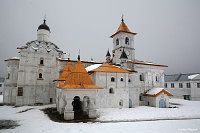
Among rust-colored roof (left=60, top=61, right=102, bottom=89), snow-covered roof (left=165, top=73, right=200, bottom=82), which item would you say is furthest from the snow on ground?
snow-covered roof (left=165, top=73, right=200, bottom=82)

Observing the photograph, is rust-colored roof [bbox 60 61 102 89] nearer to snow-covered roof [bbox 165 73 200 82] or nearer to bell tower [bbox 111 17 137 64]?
bell tower [bbox 111 17 137 64]

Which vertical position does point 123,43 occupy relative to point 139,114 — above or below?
above

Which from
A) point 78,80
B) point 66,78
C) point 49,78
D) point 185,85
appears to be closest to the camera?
point 78,80

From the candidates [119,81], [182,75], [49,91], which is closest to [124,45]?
[119,81]

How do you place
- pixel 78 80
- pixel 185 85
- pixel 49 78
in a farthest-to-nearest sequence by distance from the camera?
pixel 185 85 → pixel 49 78 → pixel 78 80

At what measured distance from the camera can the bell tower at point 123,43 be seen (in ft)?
94.1

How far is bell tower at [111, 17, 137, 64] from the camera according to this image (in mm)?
28672

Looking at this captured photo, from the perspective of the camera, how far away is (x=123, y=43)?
94.0ft

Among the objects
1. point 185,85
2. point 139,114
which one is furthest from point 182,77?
point 139,114

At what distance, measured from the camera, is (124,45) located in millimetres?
28688

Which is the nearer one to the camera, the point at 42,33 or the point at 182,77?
the point at 42,33

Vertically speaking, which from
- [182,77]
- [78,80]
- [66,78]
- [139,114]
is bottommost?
[139,114]

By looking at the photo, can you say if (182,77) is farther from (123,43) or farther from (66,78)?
(66,78)

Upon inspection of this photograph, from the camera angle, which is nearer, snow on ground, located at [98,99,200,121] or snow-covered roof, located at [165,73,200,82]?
snow on ground, located at [98,99,200,121]
